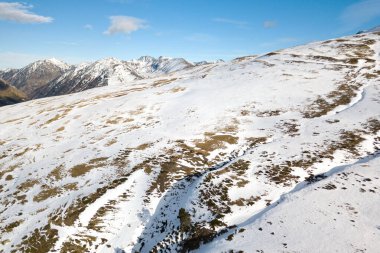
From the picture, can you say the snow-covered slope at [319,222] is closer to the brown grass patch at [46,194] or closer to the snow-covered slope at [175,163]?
the snow-covered slope at [175,163]

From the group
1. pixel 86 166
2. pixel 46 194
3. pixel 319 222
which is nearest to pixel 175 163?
pixel 86 166

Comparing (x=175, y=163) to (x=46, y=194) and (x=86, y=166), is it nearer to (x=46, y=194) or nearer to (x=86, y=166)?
(x=86, y=166)

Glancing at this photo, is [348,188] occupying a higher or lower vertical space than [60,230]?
higher

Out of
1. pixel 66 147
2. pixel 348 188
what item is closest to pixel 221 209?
pixel 348 188

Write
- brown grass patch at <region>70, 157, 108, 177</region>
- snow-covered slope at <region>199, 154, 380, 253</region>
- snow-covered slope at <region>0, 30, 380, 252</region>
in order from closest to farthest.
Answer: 1. snow-covered slope at <region>199, 154, 380, 253</region>
2. snow-covered slope at <region>0, 30, 380, 252</region>
3. brown grass patch at <region>70, 157, 108, 177</region>

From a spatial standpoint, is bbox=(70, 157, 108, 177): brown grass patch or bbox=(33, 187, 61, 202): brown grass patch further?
bbox=(70, 157, 108, 177): brown grass patch

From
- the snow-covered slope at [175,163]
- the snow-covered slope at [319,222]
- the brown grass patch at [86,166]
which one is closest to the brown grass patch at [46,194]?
the snow-covered slope at [175,163]

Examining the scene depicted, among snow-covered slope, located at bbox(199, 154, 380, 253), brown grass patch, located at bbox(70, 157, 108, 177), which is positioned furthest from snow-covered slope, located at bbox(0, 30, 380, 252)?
snow-covered slope, located at bbox(199, 154, 380, 253)

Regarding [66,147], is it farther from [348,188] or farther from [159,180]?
[348,188]

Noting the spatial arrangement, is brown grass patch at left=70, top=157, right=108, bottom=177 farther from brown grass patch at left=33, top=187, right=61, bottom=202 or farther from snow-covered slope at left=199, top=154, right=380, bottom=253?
snow-covered slope at left=199, top=154, right=380, bottom=253
